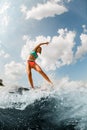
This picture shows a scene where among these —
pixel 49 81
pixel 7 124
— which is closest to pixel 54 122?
pixel 7 124

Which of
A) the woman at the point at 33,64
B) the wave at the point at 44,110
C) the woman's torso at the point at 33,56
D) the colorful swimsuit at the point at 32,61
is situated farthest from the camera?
the woman's torso at the point at 33,56

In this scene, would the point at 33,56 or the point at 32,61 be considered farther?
the point at 33,56

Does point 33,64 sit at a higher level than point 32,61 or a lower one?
lower

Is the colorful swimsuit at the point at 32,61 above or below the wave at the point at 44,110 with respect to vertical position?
above

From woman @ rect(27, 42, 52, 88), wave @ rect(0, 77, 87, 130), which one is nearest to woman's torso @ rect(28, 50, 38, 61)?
woman @ rect(27, 42, 52, 88)

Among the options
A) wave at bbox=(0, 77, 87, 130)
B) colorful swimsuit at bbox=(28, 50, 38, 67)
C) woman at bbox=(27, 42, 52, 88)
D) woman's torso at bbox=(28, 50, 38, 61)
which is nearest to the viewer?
wave at bbox=(0, 77, 87, 130)

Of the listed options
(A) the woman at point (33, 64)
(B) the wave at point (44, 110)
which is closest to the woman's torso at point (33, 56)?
(A) the woman at point (33, 64)

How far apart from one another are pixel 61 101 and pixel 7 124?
7.12 feet

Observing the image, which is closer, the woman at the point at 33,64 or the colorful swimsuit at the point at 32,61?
the woman at the point at 33,64

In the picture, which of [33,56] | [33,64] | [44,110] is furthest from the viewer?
[33,56]

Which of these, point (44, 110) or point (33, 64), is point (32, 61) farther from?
point (44, 110)

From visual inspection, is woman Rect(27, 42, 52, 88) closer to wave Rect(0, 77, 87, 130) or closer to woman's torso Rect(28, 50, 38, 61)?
woman's torso Rect(28, 50, 38, 61)

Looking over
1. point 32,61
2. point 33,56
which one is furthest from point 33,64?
point 33,56

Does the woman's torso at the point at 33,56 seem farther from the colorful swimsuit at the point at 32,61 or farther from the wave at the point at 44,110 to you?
the wave at the point at 44,110
